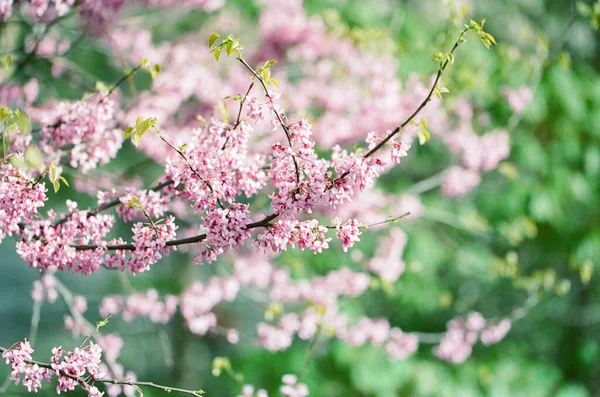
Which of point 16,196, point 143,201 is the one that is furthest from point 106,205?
point 16,196

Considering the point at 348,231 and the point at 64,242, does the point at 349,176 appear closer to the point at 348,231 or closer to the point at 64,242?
the point at 348,231

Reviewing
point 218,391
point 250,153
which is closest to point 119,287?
point 218,391

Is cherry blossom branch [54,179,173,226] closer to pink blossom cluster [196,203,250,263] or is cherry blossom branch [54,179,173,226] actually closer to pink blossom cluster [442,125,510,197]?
pink blossom cluster [196,203,250,263]

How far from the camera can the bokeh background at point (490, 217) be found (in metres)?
4.51

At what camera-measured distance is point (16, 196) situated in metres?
1.69

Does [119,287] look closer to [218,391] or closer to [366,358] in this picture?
[218,391]

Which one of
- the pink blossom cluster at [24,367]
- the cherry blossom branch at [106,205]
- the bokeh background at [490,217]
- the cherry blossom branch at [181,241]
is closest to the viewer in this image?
the cherry blossom branch at [181,241]

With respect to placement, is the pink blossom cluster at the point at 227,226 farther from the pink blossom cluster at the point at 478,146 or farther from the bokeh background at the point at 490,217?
the pink blossom cluster at the point at 478,146

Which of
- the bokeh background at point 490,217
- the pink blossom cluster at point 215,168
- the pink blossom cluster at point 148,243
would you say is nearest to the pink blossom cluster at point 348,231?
the pink blossom cluster at point 215,168

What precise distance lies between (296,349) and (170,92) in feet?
7.91

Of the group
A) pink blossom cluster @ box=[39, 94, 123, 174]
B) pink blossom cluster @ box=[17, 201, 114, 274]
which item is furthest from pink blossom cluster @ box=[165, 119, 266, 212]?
pink blossom cluster @ box=[39, 94, 123, 174]

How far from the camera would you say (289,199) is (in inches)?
63.4

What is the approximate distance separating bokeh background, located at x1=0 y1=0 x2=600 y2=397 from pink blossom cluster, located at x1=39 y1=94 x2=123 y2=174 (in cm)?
153

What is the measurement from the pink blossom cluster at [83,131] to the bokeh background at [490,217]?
60.1 inches
